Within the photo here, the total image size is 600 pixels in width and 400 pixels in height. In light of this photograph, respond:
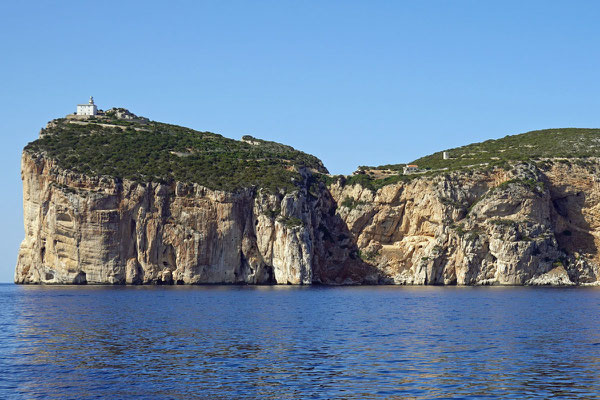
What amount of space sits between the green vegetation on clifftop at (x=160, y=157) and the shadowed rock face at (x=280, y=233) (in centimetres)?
229

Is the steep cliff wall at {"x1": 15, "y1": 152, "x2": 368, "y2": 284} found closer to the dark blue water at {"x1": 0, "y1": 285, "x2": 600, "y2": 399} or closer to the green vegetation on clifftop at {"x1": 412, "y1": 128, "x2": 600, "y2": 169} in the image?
the green vegetation on clifftop at {"x1": 412, "y1": 128, "x2": 600, "y2": 169}

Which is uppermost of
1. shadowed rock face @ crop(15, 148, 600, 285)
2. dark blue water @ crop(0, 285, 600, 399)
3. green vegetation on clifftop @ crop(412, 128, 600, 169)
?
green vegetation on clifftop @ crop(412, 128, 600, 169)

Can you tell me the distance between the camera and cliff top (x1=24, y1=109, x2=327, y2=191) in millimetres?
107875

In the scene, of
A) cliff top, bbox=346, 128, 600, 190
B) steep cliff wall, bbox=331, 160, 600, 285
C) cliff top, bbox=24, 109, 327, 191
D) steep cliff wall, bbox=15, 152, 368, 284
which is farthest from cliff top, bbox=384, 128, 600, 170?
steep cliff wall, bbox=15, 152, 368, 284

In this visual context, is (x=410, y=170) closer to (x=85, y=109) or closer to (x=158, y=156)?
(x=158, y=156)

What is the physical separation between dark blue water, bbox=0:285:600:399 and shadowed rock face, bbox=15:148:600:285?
→ 3569 cm

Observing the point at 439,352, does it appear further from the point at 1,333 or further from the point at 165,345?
the point at 1,333

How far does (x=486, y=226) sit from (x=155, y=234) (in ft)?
150

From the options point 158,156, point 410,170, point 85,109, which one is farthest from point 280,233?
point 85,109

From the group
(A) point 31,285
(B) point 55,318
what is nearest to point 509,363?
(B) point 55,318

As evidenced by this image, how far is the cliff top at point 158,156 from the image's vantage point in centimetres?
10788

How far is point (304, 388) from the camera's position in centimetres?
2869

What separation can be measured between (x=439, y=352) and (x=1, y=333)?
86.4 ft

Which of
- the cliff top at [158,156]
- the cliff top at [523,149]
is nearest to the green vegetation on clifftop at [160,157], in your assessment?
the cliff top at [158,156]
